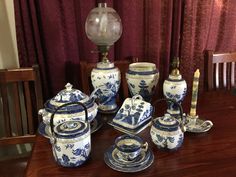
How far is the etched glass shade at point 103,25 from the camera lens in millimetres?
1256

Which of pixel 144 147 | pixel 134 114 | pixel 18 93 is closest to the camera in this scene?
pixel 144 147

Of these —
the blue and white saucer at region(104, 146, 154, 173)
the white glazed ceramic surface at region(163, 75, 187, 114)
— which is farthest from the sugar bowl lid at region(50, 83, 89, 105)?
the white glazed ceramic surface at region(163, 75, 187, 114)

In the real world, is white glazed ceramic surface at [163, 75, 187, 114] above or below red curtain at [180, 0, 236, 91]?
below

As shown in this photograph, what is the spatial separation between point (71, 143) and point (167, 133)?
0.31 m

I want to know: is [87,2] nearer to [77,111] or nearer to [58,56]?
[58,56]

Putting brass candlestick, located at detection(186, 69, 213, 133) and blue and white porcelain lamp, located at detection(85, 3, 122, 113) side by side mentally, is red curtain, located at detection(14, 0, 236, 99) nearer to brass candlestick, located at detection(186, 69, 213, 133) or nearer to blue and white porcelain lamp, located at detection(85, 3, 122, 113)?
blue and white porcelain lamp, located at detection(85, 3, 122, 113)

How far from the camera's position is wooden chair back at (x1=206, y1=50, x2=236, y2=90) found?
1547 mm

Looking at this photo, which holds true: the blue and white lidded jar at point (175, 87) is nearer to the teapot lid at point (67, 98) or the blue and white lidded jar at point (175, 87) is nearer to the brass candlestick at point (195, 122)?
the brass candlestick at point (195, 122)

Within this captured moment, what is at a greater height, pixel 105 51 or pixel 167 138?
pixel 105 51

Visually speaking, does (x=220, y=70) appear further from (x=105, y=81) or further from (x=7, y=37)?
(x=7, y=37)

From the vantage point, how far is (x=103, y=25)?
1.26 metres

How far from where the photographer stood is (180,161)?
865 millimetres

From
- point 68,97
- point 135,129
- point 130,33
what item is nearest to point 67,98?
point 68,97

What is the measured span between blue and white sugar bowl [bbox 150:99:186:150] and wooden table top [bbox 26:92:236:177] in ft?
0.11
